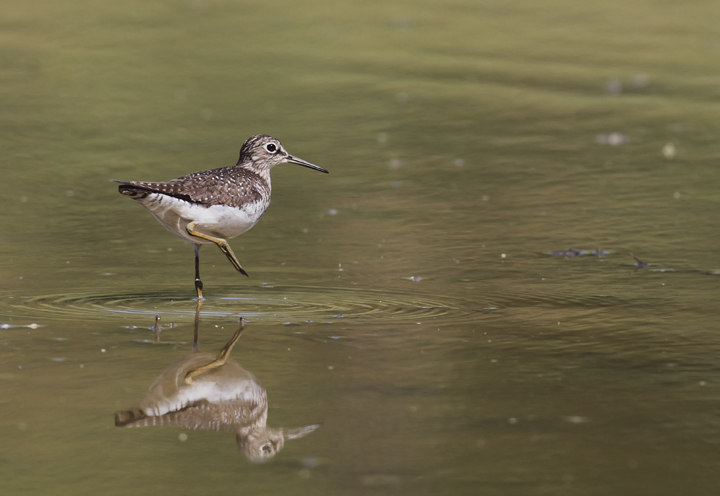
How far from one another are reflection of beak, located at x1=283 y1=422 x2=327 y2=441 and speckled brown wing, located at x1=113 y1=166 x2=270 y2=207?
2578 mm

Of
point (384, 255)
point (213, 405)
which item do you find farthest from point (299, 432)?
point (384, 255)

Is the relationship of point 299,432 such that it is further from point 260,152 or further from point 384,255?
point 260,152

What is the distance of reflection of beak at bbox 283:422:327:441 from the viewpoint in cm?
491

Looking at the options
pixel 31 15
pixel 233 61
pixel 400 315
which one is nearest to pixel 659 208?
pixel 400 315

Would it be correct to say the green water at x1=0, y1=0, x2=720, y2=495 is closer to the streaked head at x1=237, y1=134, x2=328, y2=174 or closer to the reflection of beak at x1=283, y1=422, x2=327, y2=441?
the reflection of beak at x1=283, y1=422, x2=327, y2=441

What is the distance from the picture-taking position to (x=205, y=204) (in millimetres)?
7551

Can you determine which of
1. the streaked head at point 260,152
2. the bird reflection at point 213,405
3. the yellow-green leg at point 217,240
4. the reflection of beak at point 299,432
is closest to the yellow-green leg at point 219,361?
the bird reflection at point 213,405

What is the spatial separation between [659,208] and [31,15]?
12.7 m

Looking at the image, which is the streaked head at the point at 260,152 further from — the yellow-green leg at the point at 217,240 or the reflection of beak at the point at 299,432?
the reflection of beak at the point at 299,432

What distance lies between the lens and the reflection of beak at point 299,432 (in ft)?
16.1

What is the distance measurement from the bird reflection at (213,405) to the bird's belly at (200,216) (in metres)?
1.58

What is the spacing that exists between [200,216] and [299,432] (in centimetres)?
290

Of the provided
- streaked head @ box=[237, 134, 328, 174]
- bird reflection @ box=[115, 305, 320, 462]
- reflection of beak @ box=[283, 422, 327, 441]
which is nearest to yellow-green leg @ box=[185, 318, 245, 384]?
bird reflection @ box=[115, 305, 320, 462]

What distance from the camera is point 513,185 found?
10.5m
